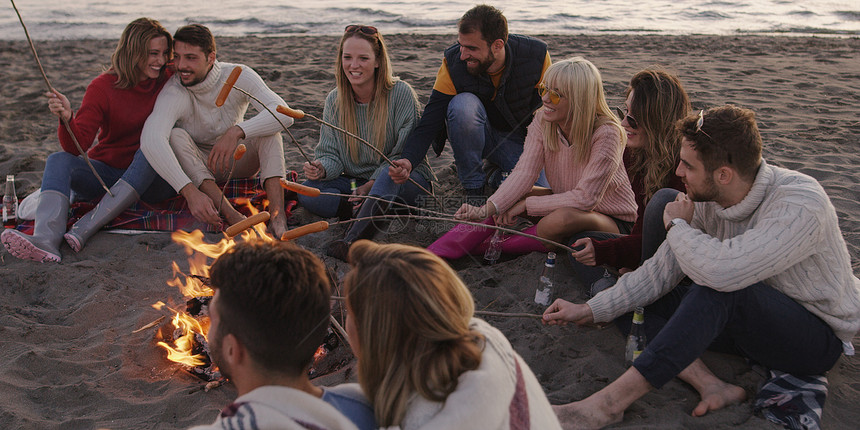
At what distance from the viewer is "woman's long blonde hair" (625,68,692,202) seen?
3.23 meters

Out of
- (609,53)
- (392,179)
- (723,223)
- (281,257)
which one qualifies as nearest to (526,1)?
(609,53)

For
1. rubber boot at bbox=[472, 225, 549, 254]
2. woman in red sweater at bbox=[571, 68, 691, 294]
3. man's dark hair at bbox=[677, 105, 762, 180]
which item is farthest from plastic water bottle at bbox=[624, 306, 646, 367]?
rubber boot at bbox=[472, 225, 549, 254]

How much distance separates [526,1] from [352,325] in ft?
59.4

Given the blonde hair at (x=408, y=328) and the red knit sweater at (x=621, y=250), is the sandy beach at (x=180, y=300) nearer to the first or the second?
the red knit sweater at (x=621, y=250)

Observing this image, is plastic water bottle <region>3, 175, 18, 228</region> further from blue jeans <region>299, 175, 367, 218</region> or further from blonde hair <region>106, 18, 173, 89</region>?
blue jeans <region>299, 175, 367, 218</region>

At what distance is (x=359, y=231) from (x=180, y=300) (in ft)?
3.68

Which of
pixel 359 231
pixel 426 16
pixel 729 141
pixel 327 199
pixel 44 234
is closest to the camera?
pixel 729 141

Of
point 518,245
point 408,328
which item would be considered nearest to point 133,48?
point 518,245

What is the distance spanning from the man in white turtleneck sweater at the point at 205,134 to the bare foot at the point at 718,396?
2.78 metres

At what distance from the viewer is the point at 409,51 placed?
32.6 feet

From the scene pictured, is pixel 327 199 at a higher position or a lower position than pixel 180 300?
higher

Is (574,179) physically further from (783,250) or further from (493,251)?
(783,250)

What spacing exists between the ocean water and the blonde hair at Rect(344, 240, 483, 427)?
1221 cm

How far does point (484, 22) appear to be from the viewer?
13.9 ft
